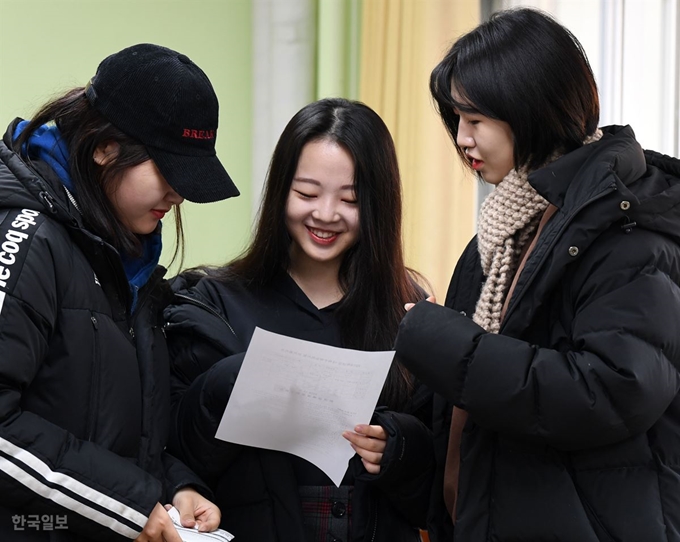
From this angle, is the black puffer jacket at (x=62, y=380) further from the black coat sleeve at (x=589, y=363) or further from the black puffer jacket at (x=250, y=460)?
the black coat sleeve at (x=589, y=363)

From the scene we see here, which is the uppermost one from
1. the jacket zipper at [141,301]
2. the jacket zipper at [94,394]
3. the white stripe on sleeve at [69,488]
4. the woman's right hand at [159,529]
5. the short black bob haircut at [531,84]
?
the short black bob haircut at [531,84]

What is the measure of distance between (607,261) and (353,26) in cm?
Answer: 221

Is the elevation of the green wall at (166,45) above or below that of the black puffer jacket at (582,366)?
above

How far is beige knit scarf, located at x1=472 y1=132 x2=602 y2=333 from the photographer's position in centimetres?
146

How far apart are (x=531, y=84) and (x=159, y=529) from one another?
886 millimetres

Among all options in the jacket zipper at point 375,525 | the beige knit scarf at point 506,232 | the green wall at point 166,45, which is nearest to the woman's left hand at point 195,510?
the jacket zipper at point 375,525

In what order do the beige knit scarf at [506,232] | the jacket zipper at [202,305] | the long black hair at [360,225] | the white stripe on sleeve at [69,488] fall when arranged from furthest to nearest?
the long black hair at [360,225] < the jacket zipper at [202,305] < the beige knit scarf at [506,232] < the white stripe on sleeve at [69,488]

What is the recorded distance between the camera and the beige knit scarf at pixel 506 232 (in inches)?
57.5

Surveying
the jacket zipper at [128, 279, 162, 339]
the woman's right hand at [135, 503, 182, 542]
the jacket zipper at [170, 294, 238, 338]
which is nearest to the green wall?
the jacket zipper at [170, 294, 238, 338]

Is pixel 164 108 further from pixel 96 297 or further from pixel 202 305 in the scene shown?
pixel 202 305

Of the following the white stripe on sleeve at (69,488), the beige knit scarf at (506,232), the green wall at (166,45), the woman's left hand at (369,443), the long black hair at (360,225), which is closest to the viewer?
the white stripe on sleeve at (69,488)

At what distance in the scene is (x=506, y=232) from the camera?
149cm

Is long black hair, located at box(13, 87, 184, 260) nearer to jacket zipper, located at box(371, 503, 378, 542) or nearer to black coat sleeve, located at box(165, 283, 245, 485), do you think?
black coat sleeve, located at box(165, 283, 245, 485)

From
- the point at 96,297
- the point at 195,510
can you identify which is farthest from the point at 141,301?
the point at 195,510
